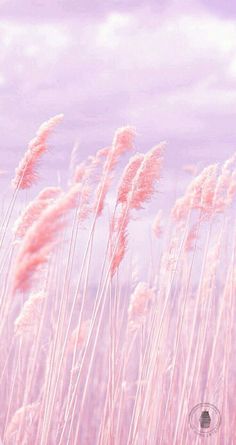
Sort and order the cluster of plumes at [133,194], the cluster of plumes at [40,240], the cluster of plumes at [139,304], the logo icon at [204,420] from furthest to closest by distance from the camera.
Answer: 1. the cluster of plumes at [139,304]
2. the logo icon at [204,420]
3. the cluster of plumes at [133,194]
4. the cluster of plumes at [40,240]

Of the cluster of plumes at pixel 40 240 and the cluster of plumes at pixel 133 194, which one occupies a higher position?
the cluster of plumes at pixel 133 194

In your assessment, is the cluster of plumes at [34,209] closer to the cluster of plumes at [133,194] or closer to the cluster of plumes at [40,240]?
the cluster of plumes at [133,194]

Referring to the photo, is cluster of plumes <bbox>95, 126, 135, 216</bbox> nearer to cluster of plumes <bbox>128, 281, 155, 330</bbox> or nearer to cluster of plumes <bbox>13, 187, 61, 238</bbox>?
cluster of plumes <bbox>13, 187, 61, 238</bbox>

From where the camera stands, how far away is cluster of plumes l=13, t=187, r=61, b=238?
2.49m

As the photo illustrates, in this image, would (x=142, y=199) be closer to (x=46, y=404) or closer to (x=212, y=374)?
(x=46, y=404)

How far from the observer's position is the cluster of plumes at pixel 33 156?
2.57 m

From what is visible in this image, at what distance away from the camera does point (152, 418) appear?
2.94 metres

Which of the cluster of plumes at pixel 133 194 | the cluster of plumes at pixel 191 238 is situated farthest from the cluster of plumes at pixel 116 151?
the cluster of plumes at pixel 191 238

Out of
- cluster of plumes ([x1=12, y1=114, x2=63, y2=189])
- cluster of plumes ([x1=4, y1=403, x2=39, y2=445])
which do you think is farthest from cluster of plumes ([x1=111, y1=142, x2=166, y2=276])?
cluster of plumes ([x1=4, y1=403, x2=39, y2=445])

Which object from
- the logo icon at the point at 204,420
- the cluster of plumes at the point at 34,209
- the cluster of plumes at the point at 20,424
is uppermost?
the cluster of plumes at the point at 34,209

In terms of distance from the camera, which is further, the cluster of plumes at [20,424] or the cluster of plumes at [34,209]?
the cluster of plumes at [20,424]

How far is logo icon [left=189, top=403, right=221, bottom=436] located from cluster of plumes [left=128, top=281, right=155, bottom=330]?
1.70ft

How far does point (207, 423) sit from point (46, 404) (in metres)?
0.85

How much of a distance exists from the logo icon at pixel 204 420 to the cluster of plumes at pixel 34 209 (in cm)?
118
